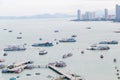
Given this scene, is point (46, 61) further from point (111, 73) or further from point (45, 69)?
point (111, 73)

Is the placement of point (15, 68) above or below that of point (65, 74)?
below

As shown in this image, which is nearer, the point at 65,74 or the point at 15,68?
the point at 65,74

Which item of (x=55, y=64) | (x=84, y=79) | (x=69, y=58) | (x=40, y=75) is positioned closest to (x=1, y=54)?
(x=69, y=58)

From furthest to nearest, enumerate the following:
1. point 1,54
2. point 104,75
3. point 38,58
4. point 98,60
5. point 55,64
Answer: point 1,54
point 38,58
point 98,60
point 55,64
point 104,75

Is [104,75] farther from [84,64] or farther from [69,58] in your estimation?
[69,58]

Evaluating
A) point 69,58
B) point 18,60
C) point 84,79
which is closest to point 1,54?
point 18,60

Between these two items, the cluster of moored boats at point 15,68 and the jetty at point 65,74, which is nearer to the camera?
the jetty at point 65,74

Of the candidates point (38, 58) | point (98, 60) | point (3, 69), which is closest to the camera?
point (3, 69)

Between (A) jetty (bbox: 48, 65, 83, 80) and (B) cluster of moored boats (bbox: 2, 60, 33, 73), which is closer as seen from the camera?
(A) jetty (bbox: 48, 65, 83, 80)

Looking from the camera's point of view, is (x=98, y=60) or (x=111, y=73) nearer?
(x=111, y=73)
